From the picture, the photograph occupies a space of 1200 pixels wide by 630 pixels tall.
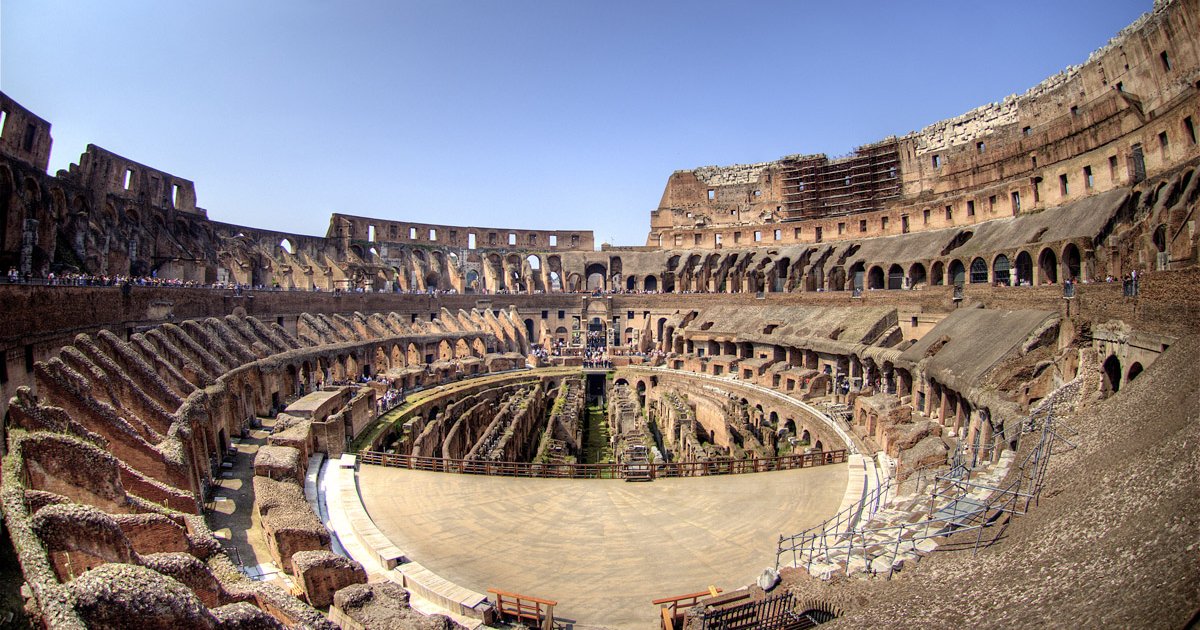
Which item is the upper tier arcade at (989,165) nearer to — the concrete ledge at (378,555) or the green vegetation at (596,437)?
the green vegetation at (596,437)

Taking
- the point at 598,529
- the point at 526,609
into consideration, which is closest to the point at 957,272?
the point at 598,529

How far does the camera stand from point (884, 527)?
1085 centimetres

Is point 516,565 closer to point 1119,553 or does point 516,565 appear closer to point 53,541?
point 53,541

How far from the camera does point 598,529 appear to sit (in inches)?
516

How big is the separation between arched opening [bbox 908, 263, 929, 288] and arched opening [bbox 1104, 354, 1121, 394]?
21.6m

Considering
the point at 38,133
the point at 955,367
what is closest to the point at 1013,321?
the point at 955,367

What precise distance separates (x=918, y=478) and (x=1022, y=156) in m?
27.7

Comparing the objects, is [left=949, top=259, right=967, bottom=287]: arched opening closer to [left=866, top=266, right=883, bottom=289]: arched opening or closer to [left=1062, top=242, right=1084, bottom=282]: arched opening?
[left=866, top=266, right=883, bottom=289]: arched opening

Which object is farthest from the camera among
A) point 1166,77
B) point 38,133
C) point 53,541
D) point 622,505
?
point 1166,77

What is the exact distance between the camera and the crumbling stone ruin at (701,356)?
6.95m

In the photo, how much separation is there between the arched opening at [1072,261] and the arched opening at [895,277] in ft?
39.5

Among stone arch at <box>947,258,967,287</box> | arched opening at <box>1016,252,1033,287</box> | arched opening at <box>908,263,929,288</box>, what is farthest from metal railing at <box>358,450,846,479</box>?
arched opening at <box>908,263,929,288</box>

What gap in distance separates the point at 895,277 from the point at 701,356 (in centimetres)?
1369

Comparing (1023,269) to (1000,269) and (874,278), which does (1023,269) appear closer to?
Result: (1000,269)
